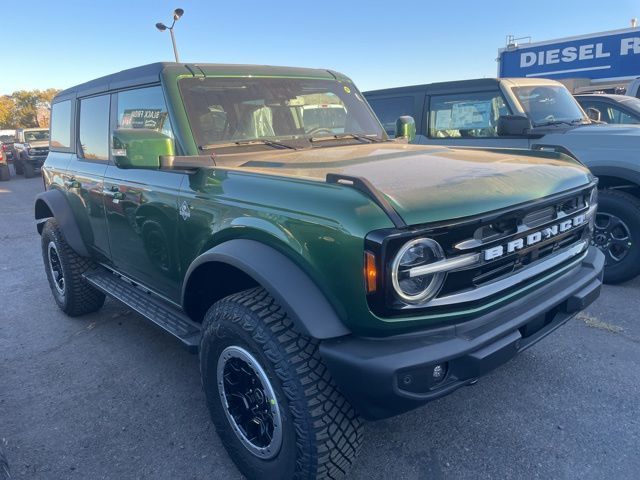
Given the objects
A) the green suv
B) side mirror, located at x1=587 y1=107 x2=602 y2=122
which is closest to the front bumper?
the green suv

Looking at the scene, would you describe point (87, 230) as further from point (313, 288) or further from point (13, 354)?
point (313, 288)

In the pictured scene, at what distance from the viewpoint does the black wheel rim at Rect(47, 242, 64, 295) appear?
4.54 meters

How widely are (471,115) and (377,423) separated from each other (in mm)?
4025

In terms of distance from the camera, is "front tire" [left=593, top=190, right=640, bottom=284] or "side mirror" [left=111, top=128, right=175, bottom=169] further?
"front tire" [left=593, top=190, right=640, bottom=284]

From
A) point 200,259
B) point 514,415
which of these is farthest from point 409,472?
point 200,259

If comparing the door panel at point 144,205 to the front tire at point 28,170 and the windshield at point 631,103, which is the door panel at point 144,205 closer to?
the windshield at point 631,103

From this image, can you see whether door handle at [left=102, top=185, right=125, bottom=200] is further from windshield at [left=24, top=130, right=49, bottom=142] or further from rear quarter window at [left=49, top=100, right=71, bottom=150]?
windshield at [left=24, top=130, right=49, bottom=142]

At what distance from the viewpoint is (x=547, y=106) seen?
217 inches

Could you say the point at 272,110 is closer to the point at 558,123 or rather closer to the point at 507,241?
the point at 507,241

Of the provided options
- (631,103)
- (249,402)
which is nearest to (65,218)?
(249,402)

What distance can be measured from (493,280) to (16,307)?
4692 mm

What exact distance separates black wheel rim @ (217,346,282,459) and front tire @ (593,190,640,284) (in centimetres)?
397

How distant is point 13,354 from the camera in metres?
3.87

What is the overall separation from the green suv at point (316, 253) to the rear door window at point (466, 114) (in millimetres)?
2467
